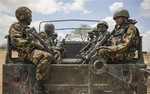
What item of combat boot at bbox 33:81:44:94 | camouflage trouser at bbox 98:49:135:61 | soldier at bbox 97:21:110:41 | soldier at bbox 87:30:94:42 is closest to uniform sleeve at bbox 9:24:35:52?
combat boot at bbox 33:81:44:94

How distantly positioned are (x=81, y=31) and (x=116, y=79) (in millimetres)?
3209

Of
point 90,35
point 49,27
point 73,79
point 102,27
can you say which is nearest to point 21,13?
point 73,79

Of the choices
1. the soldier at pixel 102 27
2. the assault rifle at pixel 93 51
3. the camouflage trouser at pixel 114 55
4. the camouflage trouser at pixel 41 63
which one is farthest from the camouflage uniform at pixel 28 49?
the soldier at pixel 102 27

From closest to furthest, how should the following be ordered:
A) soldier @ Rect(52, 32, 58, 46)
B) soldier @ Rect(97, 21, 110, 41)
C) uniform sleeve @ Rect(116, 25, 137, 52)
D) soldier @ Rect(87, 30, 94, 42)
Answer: uniform sleeve @ Rect(116, 25, 137, 52)
soldier @ Rect(97, 21, 110, 41)
soldier @ Rect(52, 32, 58, 46)
soldier @ Rect(87, 30, 94, 42)

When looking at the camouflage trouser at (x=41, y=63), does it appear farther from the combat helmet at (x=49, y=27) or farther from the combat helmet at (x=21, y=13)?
the combat helmet at (x=49, y=27)

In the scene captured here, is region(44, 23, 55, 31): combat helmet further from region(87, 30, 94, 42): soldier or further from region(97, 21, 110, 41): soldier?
region(97, 21, 110, 41): soldier

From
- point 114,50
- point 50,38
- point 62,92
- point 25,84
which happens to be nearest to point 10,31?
point 25,84

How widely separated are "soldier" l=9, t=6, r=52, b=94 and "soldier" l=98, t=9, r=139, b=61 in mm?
863

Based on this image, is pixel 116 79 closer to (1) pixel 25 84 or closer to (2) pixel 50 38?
(1) pixel 25 84

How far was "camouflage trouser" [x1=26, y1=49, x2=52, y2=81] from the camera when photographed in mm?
4976

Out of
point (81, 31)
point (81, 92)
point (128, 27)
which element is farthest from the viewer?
point (81, 31)

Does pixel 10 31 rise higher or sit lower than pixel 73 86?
higher

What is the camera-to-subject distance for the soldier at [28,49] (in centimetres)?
499

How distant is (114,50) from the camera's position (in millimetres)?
5219
